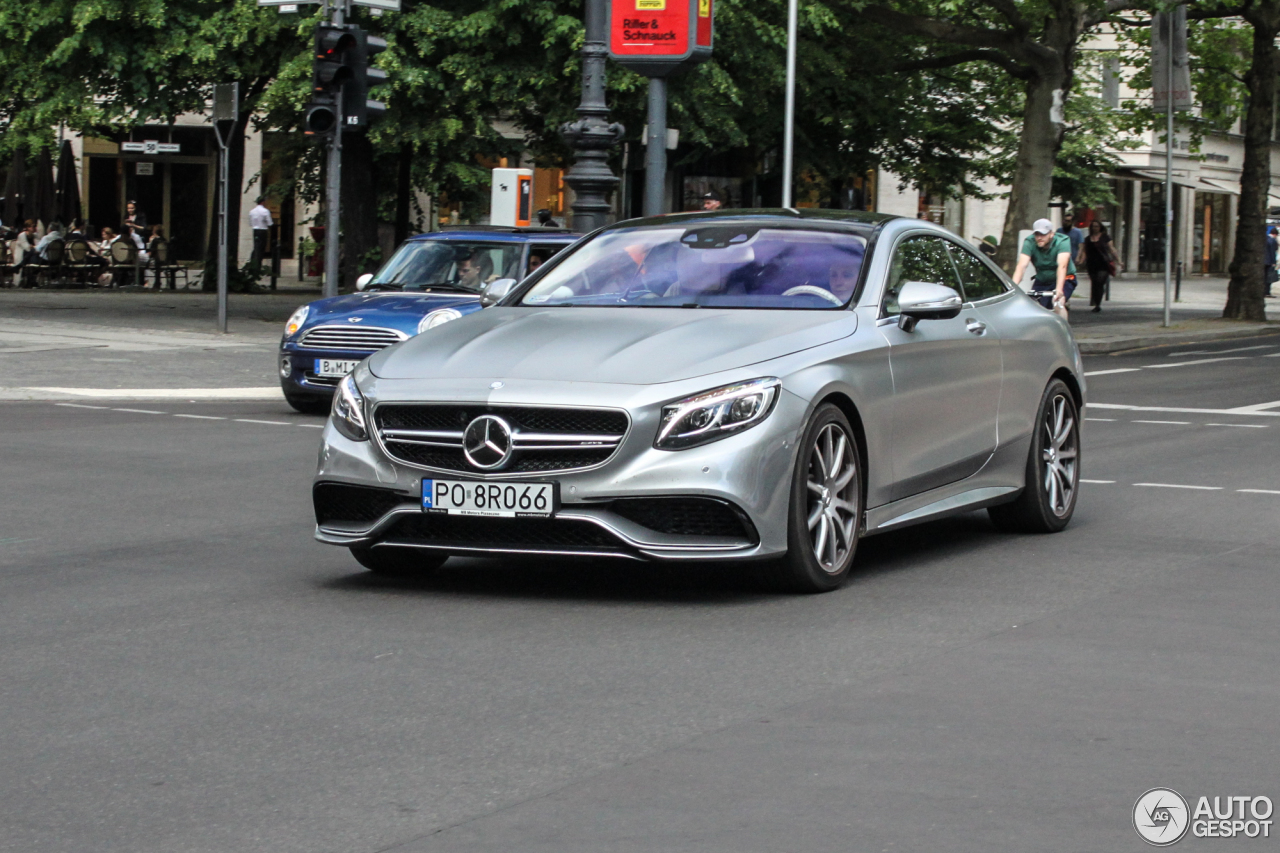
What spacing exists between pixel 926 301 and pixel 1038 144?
2422 cm

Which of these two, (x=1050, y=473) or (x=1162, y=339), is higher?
(x=1162, y=339)

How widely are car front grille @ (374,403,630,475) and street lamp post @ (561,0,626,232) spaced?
12654 mm

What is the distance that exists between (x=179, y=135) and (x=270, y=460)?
4088cm

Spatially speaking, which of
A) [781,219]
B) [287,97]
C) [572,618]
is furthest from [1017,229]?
[572,618]

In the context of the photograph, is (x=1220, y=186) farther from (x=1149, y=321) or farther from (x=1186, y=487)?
(x=1186, y=487)

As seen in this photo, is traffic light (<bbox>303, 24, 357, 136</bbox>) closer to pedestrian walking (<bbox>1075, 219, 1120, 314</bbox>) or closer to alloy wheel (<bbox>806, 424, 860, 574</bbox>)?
alloy wheel (<bbox>806, 424, 860, 574</bbox>)

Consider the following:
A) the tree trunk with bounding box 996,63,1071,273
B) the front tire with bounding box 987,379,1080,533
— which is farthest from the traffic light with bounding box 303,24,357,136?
the tree trunk with bounding box 996,63,1071,273

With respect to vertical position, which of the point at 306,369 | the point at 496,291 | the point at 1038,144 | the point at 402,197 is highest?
the point at 1038,144

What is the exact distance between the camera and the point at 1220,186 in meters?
60.8

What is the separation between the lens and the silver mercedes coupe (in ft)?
23.2

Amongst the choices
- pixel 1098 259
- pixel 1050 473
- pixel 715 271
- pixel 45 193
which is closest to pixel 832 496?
pixel 715 271

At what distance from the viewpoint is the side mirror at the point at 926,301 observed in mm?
8047

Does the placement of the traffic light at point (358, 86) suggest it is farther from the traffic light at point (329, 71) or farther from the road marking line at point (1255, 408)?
the road marking line at point (1255, 408)

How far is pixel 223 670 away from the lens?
6.08 m
